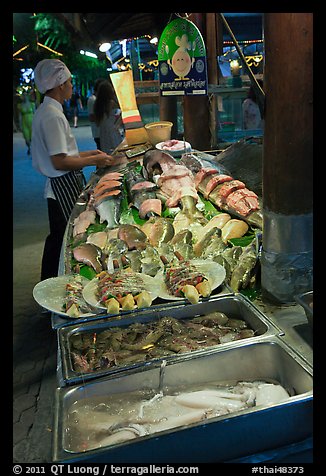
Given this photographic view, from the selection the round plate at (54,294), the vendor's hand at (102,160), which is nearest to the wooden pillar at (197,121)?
the vendor's hand at (102,160)

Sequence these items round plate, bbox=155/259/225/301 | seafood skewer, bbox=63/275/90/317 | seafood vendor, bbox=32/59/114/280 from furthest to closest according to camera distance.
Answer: seafood vendor, bbox=32/59/114/280
round plate, bbox=155/259/225/301
seafood skewer, bbox=63/275/90/317

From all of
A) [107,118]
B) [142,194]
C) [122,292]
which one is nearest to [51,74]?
[142,194]

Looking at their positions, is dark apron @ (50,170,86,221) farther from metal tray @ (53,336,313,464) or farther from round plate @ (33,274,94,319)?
metal tray @ (53,336,313,464)

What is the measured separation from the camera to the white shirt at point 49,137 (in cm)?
476

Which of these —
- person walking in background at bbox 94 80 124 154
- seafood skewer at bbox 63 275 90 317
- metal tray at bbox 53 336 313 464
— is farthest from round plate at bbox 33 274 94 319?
person walking in background at bbox 94 80 124 154

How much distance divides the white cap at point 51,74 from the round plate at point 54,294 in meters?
2.68

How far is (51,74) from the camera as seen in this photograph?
16.1ft

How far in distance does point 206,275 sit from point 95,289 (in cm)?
70

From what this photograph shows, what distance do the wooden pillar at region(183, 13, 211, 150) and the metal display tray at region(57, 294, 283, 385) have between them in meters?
5.05

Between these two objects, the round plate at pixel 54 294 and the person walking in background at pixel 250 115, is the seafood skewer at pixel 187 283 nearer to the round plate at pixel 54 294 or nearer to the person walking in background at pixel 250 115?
the round plate at pixel 54 294

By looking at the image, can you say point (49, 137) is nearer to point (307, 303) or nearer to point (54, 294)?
point (54, 294)

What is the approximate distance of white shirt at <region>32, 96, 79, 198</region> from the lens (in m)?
4.76
